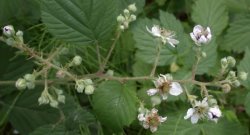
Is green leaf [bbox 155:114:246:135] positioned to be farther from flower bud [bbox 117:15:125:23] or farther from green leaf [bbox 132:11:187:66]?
flower bud [bbox 117:15:125:23]

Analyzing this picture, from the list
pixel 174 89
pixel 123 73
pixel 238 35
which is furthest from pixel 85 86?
pixel 238 35

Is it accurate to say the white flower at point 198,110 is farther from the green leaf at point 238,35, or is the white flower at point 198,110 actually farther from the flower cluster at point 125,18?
the green leaf at point 238,35

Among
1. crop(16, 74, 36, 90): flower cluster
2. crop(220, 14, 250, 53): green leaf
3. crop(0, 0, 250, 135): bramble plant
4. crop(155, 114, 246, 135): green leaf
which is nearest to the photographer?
crop(16, 74, 36, 90): flower cluster

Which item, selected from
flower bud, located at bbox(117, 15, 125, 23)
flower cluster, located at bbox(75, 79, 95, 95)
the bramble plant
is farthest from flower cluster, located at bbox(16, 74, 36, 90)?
flower bud, located at bbox(117, 15, 125, 23)

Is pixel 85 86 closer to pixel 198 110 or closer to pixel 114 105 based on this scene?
pixel 114 105

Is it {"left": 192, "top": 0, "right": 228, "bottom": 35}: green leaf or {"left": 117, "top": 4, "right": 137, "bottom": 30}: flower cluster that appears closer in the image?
{"left": 117, "top": 4, "right": 137, "bottom": 30}: flower cluster

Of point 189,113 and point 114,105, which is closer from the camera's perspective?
point 189,113

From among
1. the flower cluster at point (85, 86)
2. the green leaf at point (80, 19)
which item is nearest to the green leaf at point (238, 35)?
the green leaf at point (80, 19)
